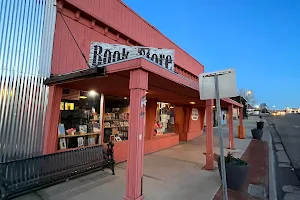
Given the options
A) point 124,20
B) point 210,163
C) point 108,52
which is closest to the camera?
point 108,52

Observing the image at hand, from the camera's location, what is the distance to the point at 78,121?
6.79 m

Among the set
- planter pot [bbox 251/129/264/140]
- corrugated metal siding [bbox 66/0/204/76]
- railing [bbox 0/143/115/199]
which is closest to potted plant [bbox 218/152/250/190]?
railing [bbox 0/143/115/199]

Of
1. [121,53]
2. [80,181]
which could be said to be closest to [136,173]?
[80,181]

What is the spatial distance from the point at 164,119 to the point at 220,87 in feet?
27.6

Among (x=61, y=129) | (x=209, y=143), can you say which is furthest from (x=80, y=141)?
(x=209, y=143)

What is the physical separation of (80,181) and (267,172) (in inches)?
250

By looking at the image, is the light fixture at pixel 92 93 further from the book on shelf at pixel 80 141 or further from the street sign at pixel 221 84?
the street sign at pixel 221 84

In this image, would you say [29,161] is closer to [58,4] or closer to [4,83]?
[4,83]

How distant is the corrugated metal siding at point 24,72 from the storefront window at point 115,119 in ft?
9.05

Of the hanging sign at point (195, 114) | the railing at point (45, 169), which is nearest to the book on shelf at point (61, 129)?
the railing at point (45, 169)

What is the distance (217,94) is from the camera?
3.64 metres

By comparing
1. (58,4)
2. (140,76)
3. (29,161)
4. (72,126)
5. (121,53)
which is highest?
(58,4)

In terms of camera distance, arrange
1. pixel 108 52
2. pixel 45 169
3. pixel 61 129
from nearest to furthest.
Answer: pixel 45 169 → pixel 108 52 → pixel 61 129

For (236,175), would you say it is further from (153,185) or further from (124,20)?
(124,20)
